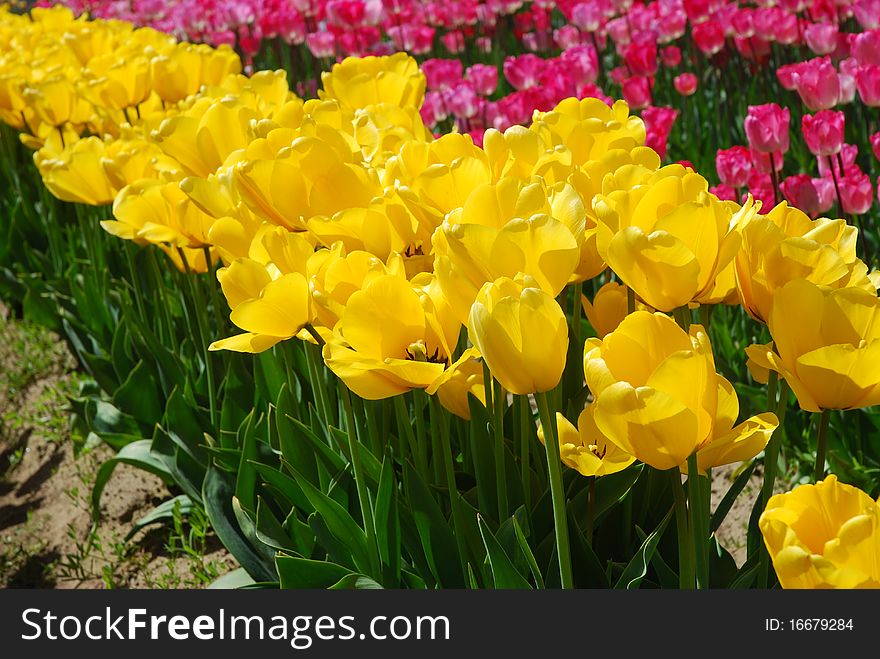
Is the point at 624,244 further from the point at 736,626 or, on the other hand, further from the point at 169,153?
the point at 169,153

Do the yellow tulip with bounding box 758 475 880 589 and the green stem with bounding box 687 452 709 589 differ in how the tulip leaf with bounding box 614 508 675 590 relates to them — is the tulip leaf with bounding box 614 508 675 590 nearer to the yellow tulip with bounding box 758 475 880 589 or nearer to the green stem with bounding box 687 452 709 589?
the green stem with bounding box 687 452 709 589

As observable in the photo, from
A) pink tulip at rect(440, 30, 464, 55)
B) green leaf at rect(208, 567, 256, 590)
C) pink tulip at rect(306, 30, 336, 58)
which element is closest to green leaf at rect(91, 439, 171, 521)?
green leaf at rect(208, 567, 256, 590)

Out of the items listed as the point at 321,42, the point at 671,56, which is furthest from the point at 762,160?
the point at 321,42

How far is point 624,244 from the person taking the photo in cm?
113

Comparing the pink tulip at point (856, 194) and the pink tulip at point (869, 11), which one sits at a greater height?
the pink tulip at point (869, 11)

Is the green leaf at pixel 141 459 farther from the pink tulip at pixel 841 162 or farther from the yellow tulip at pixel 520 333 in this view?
the pink tulip at pixel 841 162

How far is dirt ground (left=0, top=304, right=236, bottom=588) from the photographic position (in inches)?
98.3

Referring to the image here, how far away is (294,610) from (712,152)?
2.93 m

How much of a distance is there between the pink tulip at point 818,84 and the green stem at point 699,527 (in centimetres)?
181

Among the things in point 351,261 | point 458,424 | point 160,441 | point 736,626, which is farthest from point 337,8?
point 736,626

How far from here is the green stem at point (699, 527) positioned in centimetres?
114

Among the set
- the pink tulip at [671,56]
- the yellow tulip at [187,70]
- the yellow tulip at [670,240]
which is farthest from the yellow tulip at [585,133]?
the pink tulip at [671,56]

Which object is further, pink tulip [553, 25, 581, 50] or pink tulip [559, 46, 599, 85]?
pink tulip [553, 25, 581, 50]

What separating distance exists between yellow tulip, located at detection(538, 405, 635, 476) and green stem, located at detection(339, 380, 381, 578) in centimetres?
34
